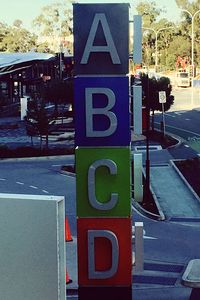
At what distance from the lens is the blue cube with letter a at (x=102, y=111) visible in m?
10.0

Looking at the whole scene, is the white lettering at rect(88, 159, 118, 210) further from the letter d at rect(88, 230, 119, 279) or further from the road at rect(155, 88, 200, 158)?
the road at rect(155, 88, 200, 158)

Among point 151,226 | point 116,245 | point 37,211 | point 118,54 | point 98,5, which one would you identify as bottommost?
point 151,226

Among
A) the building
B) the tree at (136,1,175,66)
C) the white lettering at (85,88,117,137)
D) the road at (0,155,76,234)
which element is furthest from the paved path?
the tree at (136,1,175,66)

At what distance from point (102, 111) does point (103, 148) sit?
1.96 feet

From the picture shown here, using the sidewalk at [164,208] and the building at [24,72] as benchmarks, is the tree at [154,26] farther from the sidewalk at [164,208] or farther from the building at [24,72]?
the sidewalk at [164,208]

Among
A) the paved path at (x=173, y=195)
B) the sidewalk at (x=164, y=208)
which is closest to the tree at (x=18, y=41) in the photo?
the sidewalk at (x=164, y=208)

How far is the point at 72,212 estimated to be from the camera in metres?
25.8

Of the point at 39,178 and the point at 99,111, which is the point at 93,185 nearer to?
Answer: the point at 99,111

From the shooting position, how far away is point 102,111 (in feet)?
32.8

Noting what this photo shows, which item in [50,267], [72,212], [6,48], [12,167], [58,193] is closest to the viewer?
[50,267]

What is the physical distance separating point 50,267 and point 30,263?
272mm

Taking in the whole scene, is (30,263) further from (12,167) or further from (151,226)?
(12,167)

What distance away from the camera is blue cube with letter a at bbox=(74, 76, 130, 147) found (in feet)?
32.9

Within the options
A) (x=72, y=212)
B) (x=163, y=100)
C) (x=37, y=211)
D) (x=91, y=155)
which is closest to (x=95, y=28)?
(x=91, y=155)
